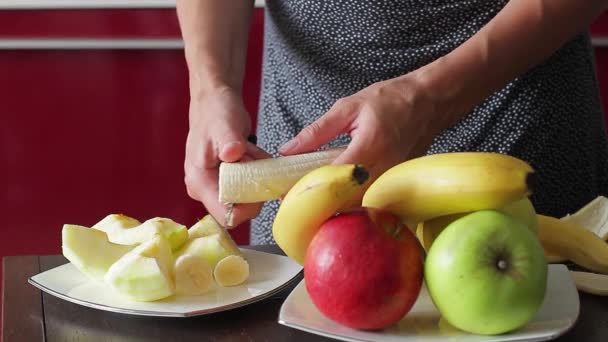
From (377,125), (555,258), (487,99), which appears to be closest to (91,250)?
(377,125)

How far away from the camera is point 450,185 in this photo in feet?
2.25

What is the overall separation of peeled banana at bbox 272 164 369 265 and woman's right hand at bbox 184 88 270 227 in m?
0.17

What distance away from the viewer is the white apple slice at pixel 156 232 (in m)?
0.83

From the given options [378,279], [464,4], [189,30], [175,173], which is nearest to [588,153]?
[464,4]

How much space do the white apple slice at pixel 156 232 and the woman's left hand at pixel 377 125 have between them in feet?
0.40

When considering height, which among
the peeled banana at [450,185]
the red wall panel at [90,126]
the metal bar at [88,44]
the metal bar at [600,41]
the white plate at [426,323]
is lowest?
→ the red wall panel at [90,126]

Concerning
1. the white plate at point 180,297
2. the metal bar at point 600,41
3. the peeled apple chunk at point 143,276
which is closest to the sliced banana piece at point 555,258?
the white plate at point 180,297

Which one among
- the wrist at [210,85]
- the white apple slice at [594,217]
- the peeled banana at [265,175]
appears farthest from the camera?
the wrist at [210,85]

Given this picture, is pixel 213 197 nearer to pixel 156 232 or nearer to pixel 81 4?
pixel 156 232

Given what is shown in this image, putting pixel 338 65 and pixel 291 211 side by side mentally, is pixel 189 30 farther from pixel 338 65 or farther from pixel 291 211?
pixel 291 211

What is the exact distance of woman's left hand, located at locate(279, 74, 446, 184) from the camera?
86 cm

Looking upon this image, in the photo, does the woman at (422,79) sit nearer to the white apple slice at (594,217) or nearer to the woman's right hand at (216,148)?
the woman's right hand at (216,148)

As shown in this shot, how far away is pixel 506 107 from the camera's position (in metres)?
1.15

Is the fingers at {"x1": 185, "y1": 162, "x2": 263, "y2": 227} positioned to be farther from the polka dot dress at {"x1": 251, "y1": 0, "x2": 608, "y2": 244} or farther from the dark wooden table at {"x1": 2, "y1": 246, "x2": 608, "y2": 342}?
the polka dot dress at {"x1": 251, "y1": 0, "x2": 608, "y2": 244}
